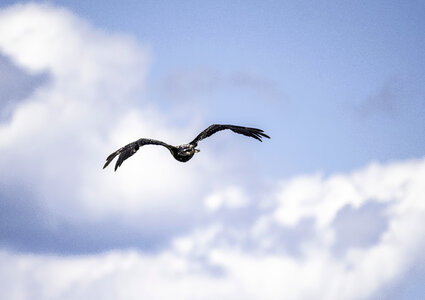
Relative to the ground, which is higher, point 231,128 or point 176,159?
point 231,128

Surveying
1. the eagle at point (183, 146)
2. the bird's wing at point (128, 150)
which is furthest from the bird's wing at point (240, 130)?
the bird's wing at point (128, 150)

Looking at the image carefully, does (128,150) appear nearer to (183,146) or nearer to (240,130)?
(183,146)

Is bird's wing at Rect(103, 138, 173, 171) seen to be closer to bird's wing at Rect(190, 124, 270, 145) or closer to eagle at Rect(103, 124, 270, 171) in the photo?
eagle at Rect(103, 124, 270, 171)

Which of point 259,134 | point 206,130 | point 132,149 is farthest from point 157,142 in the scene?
point 259,134

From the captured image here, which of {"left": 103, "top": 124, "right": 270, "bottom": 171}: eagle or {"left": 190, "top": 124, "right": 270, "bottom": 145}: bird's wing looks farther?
{"left": 190, "top": 124, "right": 270, "bottom": 145}: bird's wing

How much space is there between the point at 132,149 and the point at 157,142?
7.54 ft

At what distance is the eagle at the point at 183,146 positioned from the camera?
42156mm

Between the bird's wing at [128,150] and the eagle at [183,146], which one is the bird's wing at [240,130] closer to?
the eagle at [183,146]

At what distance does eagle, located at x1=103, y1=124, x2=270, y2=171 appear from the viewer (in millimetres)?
42156

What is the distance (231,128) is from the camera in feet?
174

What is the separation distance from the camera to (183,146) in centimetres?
4719

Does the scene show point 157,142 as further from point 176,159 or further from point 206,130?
point 206,130

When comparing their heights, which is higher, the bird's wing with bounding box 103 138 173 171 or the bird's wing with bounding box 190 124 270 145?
the bird's wing with bounding box 190 124 270 145

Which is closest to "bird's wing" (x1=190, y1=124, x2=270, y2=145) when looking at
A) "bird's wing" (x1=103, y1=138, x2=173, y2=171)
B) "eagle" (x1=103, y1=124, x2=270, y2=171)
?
"eagle" (x1=103, y1=124, x2=270, y2=171)
